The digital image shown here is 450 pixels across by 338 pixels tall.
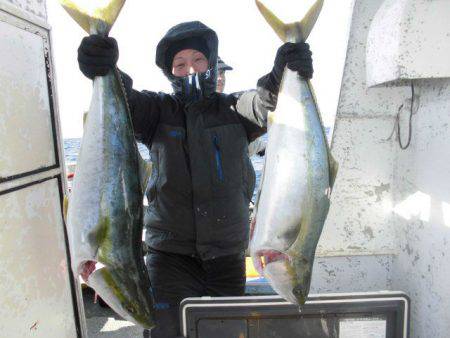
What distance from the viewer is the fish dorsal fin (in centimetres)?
183

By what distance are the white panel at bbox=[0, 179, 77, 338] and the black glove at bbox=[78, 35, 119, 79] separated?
646 mm

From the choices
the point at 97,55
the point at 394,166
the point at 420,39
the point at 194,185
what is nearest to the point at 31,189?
the point at 97,55

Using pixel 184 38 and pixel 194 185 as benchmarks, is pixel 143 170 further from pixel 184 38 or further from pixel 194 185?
pixel 184 38

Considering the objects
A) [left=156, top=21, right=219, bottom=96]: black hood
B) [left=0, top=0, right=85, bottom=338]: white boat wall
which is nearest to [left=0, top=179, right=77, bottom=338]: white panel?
[left=0, top=0, right=85, bottom=338]: white boat wall

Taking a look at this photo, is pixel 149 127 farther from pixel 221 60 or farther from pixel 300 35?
pixel 221 60

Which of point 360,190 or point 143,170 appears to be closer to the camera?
point 143,170

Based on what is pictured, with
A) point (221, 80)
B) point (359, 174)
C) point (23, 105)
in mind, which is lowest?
point (359, 174)

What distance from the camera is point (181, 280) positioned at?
257 centimetres

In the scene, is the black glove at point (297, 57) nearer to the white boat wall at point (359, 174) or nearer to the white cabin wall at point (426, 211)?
the white boat wall at point (359, 174)

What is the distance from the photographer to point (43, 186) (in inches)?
86.0

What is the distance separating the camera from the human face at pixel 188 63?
270cm

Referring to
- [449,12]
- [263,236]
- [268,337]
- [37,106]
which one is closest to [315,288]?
[268,337]

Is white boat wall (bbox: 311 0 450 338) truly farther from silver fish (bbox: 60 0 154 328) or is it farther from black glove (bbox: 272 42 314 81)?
silver fish (bbox: 60 0 154 328)

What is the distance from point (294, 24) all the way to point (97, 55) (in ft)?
2.85
